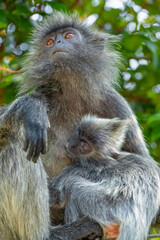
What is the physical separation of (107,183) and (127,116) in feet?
2.88

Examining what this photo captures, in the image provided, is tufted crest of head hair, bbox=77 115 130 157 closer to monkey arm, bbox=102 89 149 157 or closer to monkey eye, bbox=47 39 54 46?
monkey arm, bbox=102 89 149 157

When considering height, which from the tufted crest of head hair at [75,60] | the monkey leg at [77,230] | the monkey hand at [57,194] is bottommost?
the monkey leg at [77,230]

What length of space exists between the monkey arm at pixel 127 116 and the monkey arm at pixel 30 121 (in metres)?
0.74

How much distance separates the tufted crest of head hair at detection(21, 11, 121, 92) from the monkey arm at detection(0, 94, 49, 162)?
0.48 metres

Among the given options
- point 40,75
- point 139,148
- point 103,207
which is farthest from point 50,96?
point 103,207

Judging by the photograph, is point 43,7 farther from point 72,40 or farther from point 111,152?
point 111,152

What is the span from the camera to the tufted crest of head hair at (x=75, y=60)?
15.1 ft

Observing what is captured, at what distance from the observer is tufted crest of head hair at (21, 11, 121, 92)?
4605 mm

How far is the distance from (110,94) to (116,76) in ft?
1.40

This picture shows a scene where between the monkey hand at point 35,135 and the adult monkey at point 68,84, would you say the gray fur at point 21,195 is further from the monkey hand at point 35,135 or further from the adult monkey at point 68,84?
the adult monkey at point 68,84

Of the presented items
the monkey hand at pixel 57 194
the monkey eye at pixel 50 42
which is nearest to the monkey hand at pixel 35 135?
the monkey hand at pixel 57 194

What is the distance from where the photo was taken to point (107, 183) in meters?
4.00

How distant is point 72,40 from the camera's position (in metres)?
4.80

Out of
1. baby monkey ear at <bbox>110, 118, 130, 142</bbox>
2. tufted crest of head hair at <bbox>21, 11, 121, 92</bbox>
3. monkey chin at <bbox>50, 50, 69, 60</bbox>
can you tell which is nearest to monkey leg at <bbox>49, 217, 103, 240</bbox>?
baby monkey ear at <bbox>110, 118, 130, 142</bbox>
